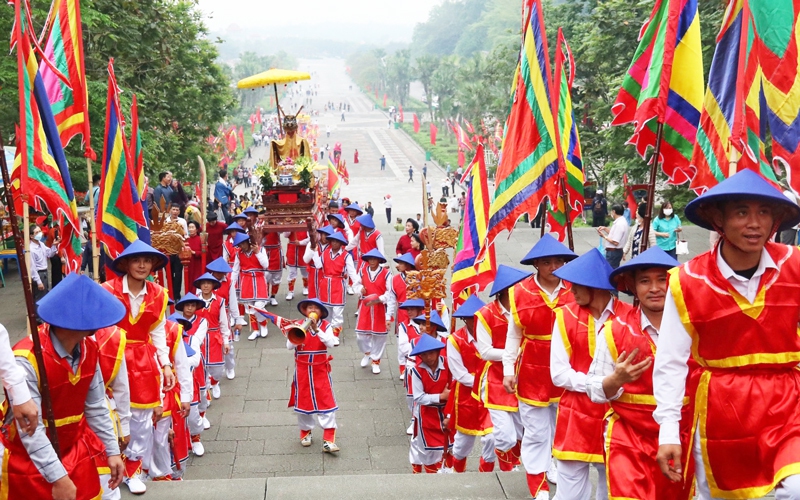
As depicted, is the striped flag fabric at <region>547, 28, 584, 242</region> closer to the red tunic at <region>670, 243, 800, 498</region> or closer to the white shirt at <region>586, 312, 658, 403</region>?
the white shirt at <region>586, 312, 658, 403</region>

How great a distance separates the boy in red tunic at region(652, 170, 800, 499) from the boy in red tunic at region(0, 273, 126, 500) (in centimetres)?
279

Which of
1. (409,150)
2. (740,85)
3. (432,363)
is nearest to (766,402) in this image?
(740,85)

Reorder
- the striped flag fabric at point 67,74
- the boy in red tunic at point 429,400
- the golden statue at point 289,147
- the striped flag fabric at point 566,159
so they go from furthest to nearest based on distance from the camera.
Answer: the golden statue at point 289,147 → the striped flag fabric at point 566,159 → the striped flag fabric at point 67,74 → the boy in red tunic at point 429,400

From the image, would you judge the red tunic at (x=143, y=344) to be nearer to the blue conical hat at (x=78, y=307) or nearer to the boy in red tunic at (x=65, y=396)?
the boy in red tunic at (x=65, y=396)

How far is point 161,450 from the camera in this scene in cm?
758

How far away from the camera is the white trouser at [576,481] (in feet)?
17.6

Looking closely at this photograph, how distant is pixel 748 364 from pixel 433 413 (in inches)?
166

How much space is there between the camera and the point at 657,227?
12.8m

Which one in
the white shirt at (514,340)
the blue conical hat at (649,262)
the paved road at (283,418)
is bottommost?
the paved road at (283,418)

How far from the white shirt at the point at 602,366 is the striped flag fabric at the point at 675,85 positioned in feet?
7.96

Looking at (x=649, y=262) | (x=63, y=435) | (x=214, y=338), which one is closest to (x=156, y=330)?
(x=63, y=435)

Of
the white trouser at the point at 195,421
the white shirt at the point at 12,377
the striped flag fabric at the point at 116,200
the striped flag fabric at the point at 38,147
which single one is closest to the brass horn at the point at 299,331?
the white trouser at the point at 195,421

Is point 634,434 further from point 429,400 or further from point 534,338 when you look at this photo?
point 429,400

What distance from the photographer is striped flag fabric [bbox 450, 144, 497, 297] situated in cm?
930
